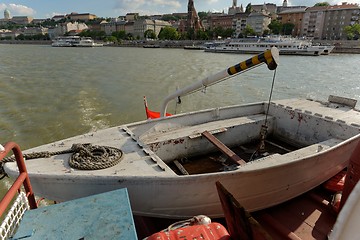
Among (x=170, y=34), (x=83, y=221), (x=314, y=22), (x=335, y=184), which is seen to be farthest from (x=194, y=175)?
(x=170, y=34)

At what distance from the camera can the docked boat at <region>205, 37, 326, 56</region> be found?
171 ft

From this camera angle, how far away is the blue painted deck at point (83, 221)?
2311 millimetres

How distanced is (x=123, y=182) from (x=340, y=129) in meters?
4.97

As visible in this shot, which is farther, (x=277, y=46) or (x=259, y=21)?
(x=259, y=21)

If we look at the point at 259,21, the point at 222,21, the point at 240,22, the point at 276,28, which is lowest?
the point at 276,28

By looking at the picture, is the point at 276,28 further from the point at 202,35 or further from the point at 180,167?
the point at 180,167

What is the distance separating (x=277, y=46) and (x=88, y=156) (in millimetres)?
59378

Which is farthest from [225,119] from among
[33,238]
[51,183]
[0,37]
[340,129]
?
[0,37]

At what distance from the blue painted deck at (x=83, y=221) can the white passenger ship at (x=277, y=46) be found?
179 ft

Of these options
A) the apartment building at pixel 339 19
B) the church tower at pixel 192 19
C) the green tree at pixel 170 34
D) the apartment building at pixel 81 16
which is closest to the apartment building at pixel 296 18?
the apartment building at pixel 339 19

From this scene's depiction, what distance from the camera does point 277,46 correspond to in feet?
182

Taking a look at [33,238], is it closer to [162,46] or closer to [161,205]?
[161,205]

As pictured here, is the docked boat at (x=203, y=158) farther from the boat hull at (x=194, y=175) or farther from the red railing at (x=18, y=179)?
the red railing at (x=18, y=179)

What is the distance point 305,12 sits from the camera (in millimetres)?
92125
